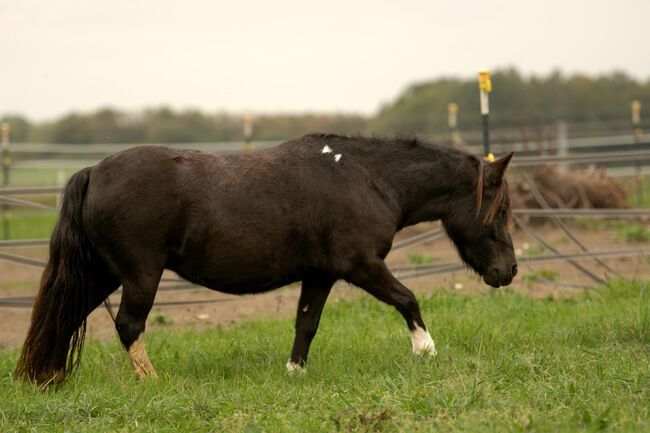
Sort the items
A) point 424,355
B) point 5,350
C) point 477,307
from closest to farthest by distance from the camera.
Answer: point 424,355 < point 5,350 < point 477,307

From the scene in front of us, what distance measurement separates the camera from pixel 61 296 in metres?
5.79

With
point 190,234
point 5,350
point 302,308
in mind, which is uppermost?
point 190,234

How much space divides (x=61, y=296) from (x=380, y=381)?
2188 mm

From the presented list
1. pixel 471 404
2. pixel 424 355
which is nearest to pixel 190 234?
pixel 424 355

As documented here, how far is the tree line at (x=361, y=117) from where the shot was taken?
31.4 meters

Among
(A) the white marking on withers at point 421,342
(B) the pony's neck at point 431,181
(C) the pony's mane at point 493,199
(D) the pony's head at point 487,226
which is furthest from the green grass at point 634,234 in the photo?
(A) the white marking on withers at point 421,342

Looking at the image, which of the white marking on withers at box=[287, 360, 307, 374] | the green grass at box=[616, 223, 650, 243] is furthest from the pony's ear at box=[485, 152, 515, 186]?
the green grass at box=[616, 223, 650, 243]

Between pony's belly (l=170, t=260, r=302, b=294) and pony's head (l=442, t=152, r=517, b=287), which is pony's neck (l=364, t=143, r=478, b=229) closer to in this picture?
pony's head (l=442, t=152, r=517, b=287)

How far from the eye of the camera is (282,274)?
235 inches

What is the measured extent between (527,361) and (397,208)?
1.44 m

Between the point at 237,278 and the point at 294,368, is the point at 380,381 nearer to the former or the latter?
the point at 294,368

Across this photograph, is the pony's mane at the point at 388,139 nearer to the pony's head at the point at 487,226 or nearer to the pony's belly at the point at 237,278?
the pony's head at the point at 487,226

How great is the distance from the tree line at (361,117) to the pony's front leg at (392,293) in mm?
23383

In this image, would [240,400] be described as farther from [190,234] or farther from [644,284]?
[644,284]
